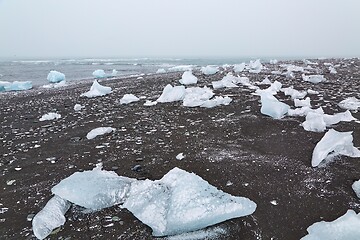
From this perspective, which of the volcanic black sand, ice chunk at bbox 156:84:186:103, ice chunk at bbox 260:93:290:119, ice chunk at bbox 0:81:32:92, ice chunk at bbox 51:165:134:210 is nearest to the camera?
the volcanic black sand

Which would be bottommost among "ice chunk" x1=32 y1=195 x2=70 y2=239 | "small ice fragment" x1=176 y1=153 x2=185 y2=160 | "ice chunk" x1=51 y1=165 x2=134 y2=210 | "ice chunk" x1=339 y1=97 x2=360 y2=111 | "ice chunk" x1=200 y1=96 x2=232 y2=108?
"ice chunk" x1=32 y1=195 x2=70 y2=239

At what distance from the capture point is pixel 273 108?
185 inches

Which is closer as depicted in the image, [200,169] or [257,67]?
[200,169]

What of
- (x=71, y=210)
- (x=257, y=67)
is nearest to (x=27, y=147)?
(x=71, y=210)

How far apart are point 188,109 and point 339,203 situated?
3.69 meters

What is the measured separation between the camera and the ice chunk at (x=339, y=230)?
1.67 m

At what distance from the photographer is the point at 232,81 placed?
8625mm

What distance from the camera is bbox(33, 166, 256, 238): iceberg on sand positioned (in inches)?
77.6

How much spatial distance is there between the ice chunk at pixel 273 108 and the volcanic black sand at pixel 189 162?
0.46 feet

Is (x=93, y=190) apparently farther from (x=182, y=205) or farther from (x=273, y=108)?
(x=273, y=108)

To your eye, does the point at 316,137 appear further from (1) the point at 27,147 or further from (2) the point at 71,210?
(1) the point at 27,147

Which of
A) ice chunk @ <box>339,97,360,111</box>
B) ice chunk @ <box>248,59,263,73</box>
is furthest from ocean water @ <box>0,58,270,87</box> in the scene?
ice chunk @ <box>339,97,360,111</box>

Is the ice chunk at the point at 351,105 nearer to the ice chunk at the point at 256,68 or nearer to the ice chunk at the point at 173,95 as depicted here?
the ice chunk at the point at 173,95

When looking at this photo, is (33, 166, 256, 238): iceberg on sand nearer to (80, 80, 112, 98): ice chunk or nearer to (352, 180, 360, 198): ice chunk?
(352, 180, 360, 198): ice chunk
